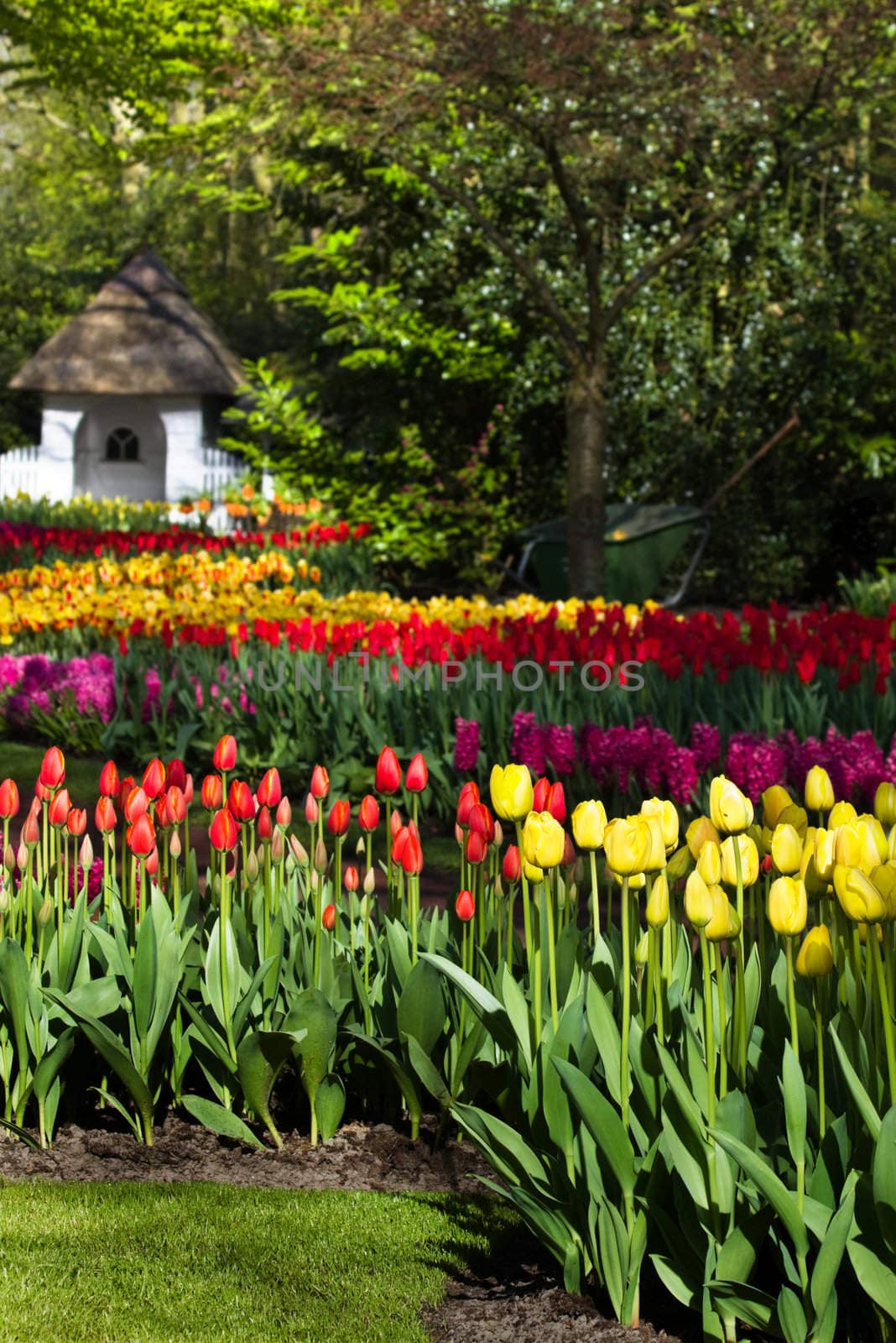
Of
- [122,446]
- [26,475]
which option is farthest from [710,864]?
[122,446]

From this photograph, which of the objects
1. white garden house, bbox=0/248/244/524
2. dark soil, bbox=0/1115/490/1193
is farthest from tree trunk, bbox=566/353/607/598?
white garden house, bbox=0/248/244/524

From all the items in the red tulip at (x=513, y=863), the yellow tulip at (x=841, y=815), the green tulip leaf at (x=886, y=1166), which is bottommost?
the green tulip leaf at (x=886, y=1166)

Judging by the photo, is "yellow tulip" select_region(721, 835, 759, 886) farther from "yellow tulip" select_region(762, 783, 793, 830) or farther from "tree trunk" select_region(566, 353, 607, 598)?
"tree trunk" select_region(566, 353, 607, 598)

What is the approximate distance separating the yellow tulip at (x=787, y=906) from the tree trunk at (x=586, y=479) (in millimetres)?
10104

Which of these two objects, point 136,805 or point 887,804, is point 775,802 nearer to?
point 887,804

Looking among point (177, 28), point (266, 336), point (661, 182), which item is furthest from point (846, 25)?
point (266, 336)

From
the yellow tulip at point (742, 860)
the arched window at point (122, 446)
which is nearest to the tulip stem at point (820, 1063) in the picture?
the yellow tulip at point (742, 860)

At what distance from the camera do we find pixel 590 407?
41.4 feet

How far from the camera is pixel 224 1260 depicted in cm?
265

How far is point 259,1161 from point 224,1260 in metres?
0.48

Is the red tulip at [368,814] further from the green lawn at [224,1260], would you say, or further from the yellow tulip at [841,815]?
the yellow tulip at [841,815]

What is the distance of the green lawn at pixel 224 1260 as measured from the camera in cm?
243

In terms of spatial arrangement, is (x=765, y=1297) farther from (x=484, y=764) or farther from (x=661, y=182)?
(x=661, y=182)

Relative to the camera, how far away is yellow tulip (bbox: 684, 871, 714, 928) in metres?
2.20
